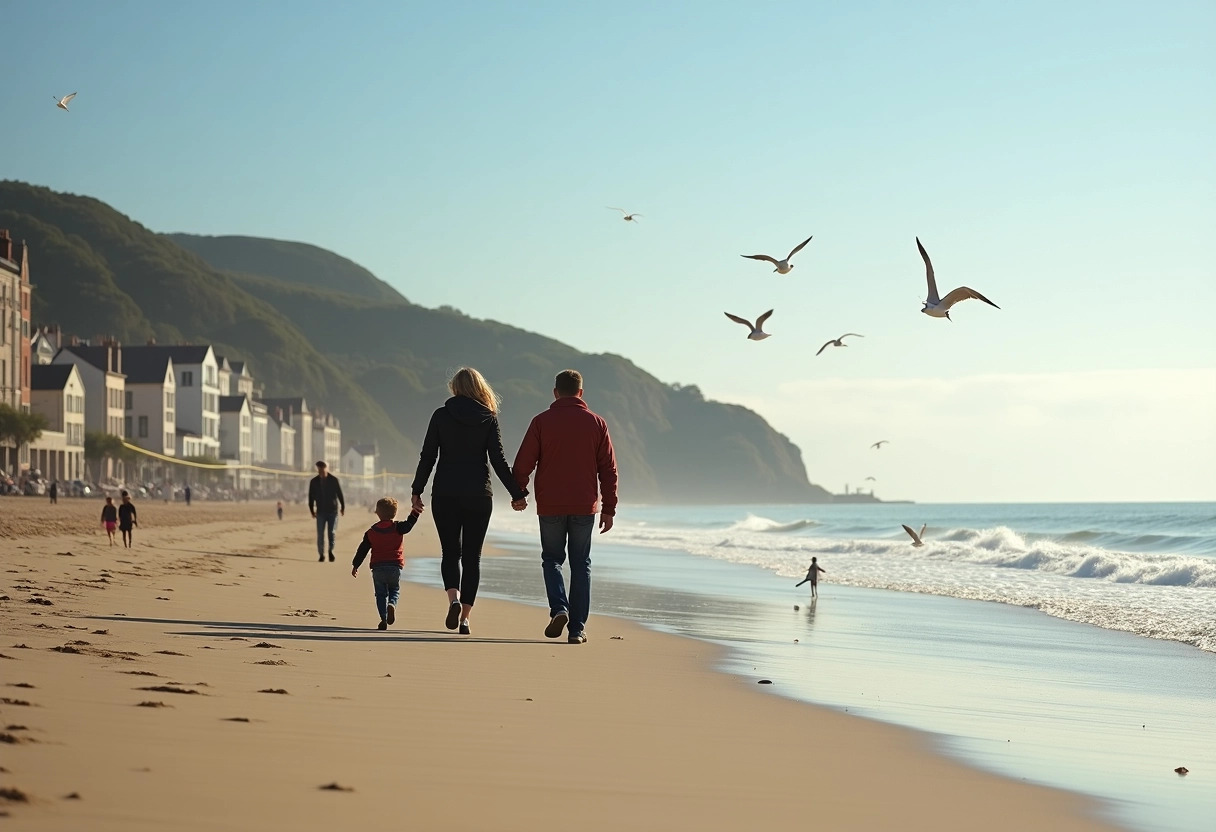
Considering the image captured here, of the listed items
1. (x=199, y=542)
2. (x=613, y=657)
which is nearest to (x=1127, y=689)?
(x=613, y=657)

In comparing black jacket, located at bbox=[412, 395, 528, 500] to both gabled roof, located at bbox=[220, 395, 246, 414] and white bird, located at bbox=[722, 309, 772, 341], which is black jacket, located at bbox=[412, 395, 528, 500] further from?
gabled roof, located at bbox=[220, 395, 246, 414]

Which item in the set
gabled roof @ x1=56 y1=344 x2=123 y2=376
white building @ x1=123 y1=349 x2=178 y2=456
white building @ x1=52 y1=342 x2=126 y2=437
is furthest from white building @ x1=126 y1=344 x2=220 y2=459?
gabled roof @ x1=56 y1=344 x2=123 y2=376

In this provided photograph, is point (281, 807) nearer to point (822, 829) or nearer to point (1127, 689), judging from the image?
point (822, 829)

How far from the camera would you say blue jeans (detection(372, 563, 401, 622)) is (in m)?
10.1

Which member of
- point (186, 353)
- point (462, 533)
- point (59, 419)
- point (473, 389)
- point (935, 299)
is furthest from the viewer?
point (186, 353)

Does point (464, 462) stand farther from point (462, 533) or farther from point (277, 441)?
point (277, 441)

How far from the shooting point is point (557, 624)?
31.9 ft

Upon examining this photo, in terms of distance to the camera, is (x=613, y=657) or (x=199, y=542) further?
(x=199, y=542)

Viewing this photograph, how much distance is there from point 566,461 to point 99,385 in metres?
80.5

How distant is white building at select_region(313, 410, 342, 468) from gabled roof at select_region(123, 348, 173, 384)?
49493mm

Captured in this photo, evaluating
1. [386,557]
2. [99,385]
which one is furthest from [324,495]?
[99,385]

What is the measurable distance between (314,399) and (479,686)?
187 meters

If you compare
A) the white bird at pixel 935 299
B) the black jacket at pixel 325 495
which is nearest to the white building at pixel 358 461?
the black jacket at pixel 325 495

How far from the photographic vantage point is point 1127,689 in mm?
9289
